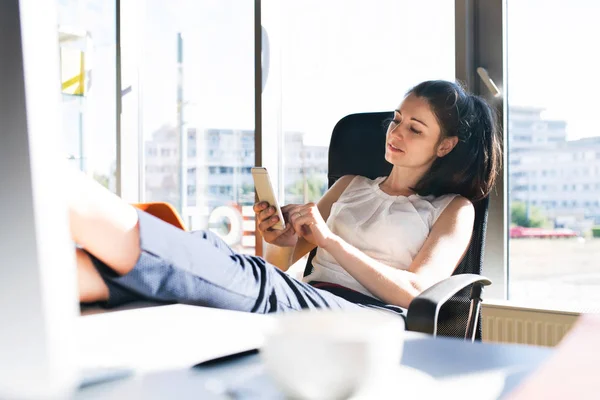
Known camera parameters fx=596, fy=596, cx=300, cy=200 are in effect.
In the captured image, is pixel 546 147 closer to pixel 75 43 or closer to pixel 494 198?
pixel 494 198

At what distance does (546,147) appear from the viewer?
218cm

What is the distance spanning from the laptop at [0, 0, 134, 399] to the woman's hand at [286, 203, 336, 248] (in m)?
1.24

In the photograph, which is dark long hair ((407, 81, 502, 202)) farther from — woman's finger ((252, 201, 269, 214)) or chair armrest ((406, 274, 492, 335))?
chair armrest ((406, 274, 492, 335))

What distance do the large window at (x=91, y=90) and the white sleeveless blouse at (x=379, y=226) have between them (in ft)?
7.60

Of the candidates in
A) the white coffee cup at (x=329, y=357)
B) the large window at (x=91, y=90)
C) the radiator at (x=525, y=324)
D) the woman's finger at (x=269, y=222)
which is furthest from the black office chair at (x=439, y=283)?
the large window at (x=91, y=90)

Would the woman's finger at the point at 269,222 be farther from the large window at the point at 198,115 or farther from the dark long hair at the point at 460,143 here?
the large window at the point at 198,115

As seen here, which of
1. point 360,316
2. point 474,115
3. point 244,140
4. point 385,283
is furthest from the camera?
point 244,140

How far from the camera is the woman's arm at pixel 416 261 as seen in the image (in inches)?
57.7

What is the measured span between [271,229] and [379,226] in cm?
31

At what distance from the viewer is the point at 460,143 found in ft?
5.85

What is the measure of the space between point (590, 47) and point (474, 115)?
0.65m

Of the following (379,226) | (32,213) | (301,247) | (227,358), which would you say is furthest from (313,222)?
(32,213)

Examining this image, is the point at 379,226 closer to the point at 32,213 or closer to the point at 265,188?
the point at 265,188

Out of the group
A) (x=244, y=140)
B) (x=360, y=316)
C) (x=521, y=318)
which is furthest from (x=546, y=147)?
(x=360, y=316)
